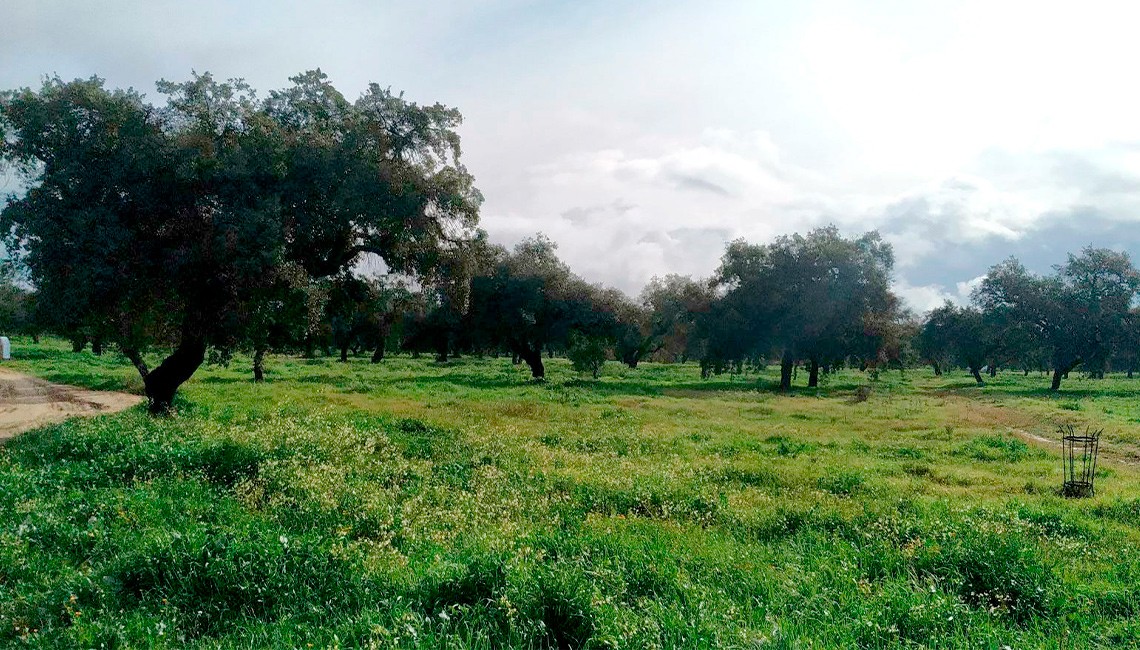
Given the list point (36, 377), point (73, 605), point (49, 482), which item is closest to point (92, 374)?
point (36, 377)

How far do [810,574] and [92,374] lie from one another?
Answer: 143ft

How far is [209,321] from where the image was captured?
19.4 m

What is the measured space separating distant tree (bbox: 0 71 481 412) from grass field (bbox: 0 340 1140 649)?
362 cm

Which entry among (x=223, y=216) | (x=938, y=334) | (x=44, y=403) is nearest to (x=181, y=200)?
(x=223, y=216)

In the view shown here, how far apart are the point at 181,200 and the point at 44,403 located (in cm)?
1344

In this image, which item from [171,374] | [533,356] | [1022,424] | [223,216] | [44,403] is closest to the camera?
[223,216]

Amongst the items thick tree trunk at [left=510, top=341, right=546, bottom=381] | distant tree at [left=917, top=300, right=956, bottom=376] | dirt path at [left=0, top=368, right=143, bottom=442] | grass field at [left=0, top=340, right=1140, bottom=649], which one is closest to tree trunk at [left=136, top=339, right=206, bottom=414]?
dirt path at [left=0, top=368, right=143, bottom=442]

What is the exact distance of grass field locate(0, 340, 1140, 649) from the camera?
251 inches

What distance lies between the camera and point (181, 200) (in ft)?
63.0

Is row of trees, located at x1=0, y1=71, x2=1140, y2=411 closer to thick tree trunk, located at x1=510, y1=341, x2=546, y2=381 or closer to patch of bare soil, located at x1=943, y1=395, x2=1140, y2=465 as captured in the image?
patch of bare soil, located at x1=943, y1=395, x2=1140, y2=465

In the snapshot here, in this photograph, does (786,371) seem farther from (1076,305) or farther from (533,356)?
(1076,305)

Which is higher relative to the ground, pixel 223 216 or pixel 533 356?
pixel 223 216

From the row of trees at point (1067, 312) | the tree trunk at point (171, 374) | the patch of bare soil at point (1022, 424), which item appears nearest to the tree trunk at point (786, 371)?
the patch of bare soil at point (1022, 424)

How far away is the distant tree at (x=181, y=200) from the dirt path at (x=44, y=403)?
3.46 metres
